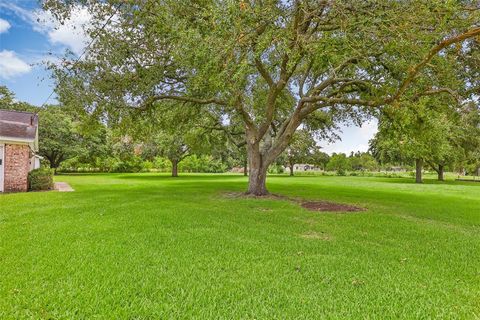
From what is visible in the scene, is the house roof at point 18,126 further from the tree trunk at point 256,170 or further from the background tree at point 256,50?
the tree trunk at point 256,170

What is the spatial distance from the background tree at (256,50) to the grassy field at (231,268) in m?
3.83

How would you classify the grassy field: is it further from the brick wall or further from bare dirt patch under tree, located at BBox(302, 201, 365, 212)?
the brick wall

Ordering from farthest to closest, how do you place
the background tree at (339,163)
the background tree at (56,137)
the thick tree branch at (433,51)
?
the background tree at (339,163), the background tree at (56,137), the thick tree branch at (433,51)

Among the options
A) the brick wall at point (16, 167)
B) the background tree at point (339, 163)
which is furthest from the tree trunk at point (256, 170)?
the background tree at point (339, 163)

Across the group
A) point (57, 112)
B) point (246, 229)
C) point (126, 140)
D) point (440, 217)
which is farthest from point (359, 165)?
point (246, 229)

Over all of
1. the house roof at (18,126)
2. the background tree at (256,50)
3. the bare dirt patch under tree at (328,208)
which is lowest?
the bare dirt patch under tree at (328,208)

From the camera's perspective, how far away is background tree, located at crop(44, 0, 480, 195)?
291 inches

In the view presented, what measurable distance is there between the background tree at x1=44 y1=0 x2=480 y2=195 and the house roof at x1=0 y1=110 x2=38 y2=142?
18.6 feet

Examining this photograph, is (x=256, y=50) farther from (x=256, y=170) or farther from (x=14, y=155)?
(x=14, y=155)

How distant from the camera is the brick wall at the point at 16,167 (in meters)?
14.8

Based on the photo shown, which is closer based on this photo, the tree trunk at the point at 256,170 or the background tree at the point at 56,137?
the tree trunk at the point at 256,170

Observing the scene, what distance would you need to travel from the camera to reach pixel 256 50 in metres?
7.84

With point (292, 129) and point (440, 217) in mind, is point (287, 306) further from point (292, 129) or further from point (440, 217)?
point (292, 129)

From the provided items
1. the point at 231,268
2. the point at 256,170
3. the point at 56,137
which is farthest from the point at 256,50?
the point at 56,137
